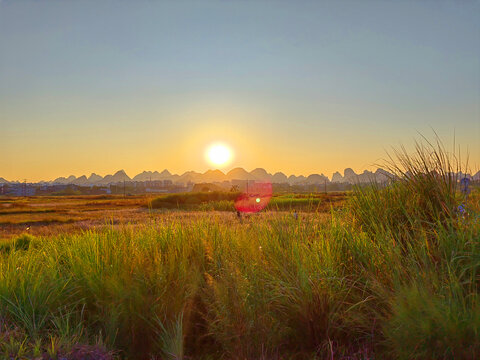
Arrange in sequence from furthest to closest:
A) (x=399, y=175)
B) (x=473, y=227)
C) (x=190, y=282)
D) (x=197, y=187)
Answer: (x=197, y=187), (x=399, y=175), (x=190, y=282), (x=473, y=227)

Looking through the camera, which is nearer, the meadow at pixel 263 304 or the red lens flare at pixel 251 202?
the meadow at pixel 263 304

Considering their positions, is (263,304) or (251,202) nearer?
(263,304)

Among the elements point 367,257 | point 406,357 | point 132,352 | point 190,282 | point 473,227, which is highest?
point 473,227

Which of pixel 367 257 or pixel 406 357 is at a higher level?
pixel 367 257

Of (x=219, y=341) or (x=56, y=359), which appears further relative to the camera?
(x=219, y=341)

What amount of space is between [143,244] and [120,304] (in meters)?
1.67

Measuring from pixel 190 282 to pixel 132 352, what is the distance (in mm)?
919

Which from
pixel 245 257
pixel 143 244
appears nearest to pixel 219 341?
pixel 245 257

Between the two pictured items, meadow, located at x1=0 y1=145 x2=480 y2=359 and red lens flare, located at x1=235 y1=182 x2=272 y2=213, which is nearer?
meadow, located at x1=0 y1=145 x2=480 y2=359

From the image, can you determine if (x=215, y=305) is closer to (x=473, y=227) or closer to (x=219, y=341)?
(x=219, y=341)

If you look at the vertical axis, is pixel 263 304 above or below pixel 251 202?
above

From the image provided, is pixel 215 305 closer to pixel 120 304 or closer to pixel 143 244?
pixel 120 304

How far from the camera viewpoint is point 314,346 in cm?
328

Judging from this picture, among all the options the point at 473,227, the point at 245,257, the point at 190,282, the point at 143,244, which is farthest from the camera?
the point at 143,244
